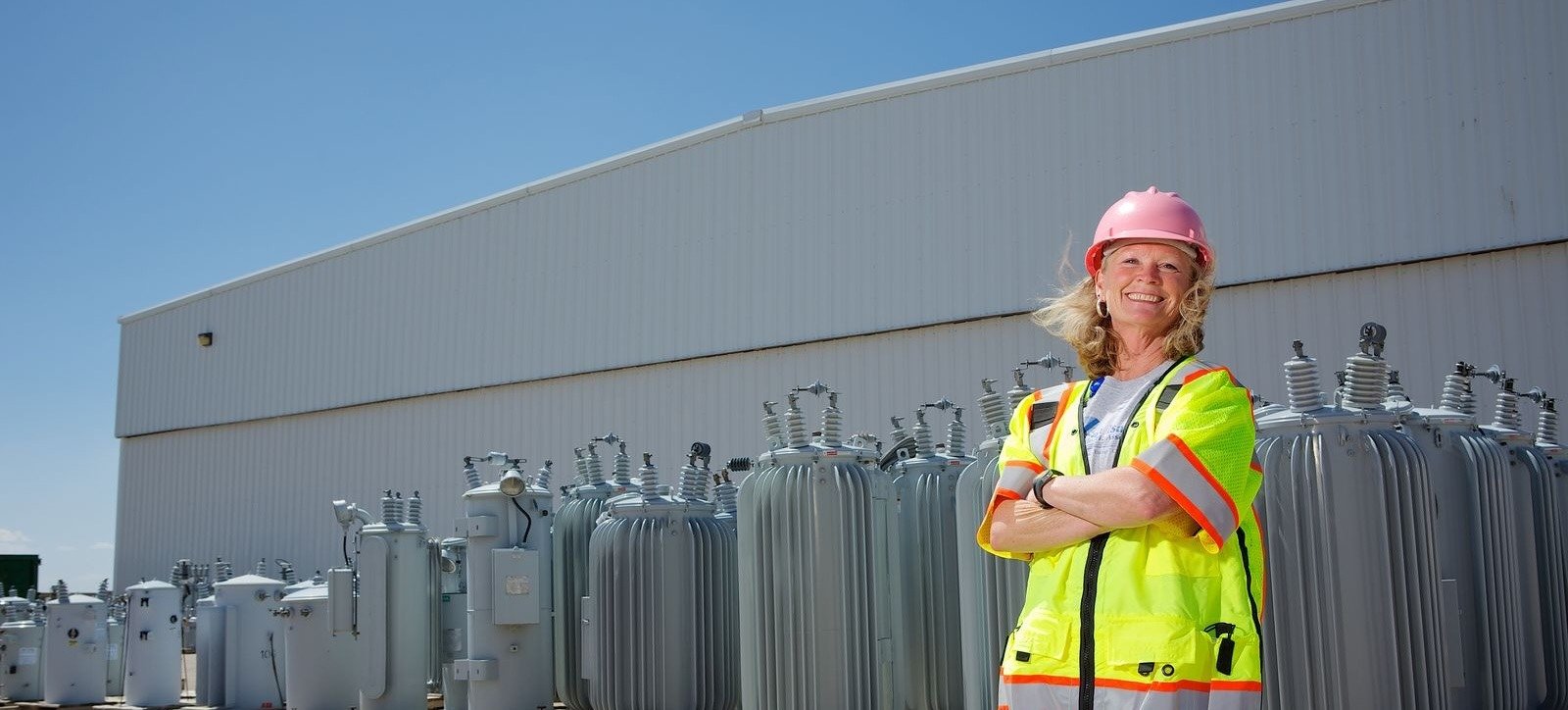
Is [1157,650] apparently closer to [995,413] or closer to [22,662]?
[995,413]

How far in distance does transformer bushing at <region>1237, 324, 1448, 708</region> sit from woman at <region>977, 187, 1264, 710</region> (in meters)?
3.66

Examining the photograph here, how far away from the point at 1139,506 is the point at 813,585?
5.67 meters

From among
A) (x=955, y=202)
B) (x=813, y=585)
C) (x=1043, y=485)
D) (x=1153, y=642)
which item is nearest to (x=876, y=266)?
(x=955, y=202)

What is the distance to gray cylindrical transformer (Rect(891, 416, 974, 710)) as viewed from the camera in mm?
8781

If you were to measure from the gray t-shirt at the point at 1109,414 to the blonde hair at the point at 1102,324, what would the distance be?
45 mm

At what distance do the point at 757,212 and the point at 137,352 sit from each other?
15649mm

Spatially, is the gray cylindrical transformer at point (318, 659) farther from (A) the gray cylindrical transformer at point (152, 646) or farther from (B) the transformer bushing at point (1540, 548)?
(B) the transformer bushing at point (1540, 548)

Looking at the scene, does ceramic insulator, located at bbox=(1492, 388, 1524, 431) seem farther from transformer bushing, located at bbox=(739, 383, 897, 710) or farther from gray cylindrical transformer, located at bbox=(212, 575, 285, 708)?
gray cylindrical transformer, located at bbox=(212, 575, 285, 708)

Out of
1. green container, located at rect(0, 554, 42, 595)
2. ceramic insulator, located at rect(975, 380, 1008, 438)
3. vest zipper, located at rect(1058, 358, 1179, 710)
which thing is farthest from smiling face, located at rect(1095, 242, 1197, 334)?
green container, located at rect(0, 554, 42, 595)

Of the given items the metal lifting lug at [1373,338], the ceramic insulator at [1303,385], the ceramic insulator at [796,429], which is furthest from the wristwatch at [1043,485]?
the ceramic insulator at [796,429]

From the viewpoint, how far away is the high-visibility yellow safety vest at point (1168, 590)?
244cm

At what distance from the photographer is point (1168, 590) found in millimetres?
2500

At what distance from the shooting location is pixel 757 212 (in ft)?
58.3

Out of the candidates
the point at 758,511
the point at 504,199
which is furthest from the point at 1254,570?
the point at 504,199
